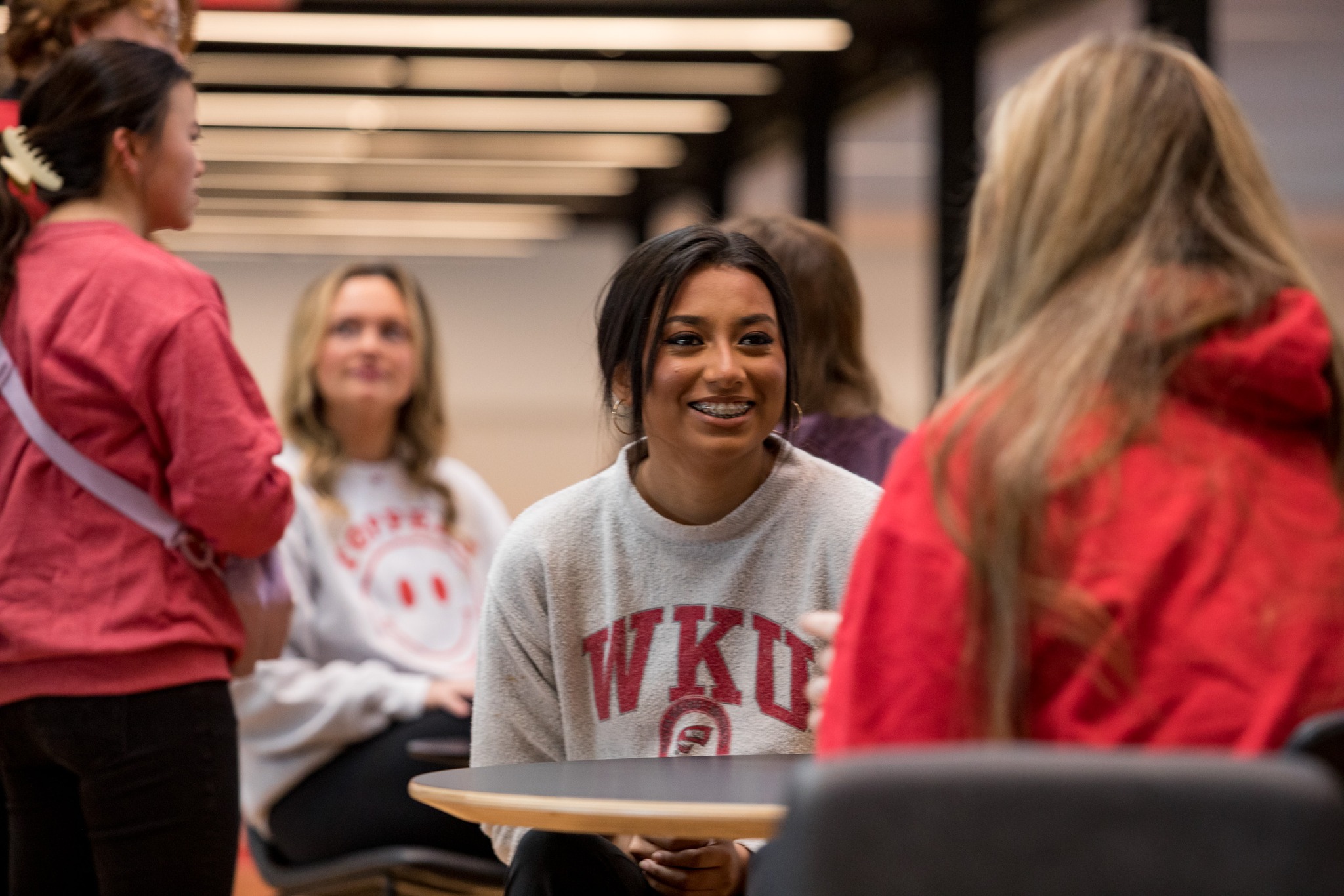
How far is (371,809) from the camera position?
9.10 ft

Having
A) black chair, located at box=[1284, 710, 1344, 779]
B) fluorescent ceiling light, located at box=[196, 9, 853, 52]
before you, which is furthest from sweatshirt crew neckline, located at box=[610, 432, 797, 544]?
fluorescent ceiling light, located at box=[196, 9, 853, 52]

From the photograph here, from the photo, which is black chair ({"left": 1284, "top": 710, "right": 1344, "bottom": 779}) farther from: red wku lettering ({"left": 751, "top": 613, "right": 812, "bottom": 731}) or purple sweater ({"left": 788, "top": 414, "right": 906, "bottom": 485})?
purple sweater ({"left": 788, "top": 414, "right": 906, "bottom": 485})

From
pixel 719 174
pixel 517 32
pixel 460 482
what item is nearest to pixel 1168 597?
pixel 460 482

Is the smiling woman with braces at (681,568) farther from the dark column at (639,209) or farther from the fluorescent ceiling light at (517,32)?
the dark column at (639,209)

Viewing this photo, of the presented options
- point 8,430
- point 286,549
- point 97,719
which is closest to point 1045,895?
point 97,719

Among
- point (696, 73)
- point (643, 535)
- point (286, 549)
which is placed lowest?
point (286, 549)

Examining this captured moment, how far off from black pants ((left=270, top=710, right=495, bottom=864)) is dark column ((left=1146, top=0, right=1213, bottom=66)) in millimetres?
2320

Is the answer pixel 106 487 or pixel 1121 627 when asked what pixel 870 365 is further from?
pixel 1121 627

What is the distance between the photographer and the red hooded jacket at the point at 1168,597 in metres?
1.03

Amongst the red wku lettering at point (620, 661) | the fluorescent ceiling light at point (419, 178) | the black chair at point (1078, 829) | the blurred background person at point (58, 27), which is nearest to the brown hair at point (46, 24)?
the blurred background person at point (58, 27)

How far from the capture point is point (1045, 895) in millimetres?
785

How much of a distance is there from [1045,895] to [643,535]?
3.59ft

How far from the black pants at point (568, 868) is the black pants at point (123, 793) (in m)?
0.43

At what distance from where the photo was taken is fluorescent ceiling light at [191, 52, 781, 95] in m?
6.38
